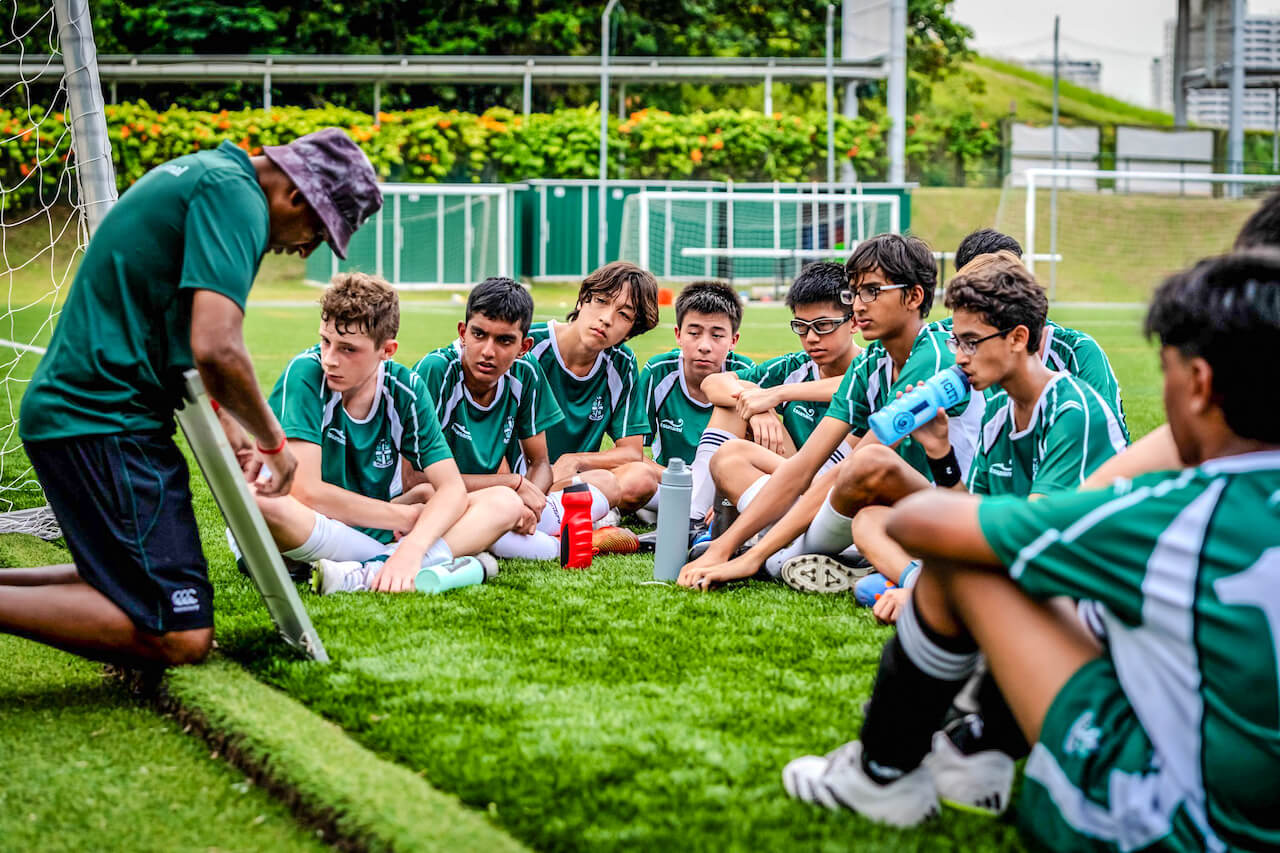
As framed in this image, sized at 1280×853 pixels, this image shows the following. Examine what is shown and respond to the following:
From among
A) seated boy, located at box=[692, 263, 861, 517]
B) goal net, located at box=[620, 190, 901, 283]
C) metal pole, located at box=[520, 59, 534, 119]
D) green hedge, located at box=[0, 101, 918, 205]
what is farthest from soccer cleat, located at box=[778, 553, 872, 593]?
metal pole, located at box=[520, 59, 534, 119]

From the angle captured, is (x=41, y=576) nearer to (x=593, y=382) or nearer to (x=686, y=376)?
(x=593, y=382)

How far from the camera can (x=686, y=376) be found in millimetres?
5754

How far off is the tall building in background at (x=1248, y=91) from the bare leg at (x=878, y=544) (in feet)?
125

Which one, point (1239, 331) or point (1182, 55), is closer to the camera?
point (1239, 331)

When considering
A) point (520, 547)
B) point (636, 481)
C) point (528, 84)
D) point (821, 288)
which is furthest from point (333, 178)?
point (528, 84)

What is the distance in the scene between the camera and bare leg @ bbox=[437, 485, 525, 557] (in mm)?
4500

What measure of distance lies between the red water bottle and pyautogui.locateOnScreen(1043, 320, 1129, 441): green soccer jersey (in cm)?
182

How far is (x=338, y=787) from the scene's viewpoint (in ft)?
8.03

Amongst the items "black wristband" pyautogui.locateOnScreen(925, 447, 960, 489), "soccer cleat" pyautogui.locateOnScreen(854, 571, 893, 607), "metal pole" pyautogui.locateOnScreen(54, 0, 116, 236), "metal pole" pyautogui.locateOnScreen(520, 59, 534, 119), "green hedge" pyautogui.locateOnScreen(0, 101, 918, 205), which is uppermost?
"metal pole" pyautogui.locateOnScreen(520, 59, 534, 119)

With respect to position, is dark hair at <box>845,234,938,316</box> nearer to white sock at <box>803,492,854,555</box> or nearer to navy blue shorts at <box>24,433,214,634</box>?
white sock at <box>803,492,854,555</box>

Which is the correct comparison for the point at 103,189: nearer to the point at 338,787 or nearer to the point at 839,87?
the point at 338,787

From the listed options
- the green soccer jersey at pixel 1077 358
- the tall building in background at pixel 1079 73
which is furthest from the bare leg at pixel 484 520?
the tall building in background at pixel 1079 73

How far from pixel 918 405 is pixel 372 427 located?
77.0 inches

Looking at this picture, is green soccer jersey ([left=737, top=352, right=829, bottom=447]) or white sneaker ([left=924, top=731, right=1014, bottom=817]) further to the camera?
green soccer jersey ([left=737, top=352, right=829, bottom=447])
